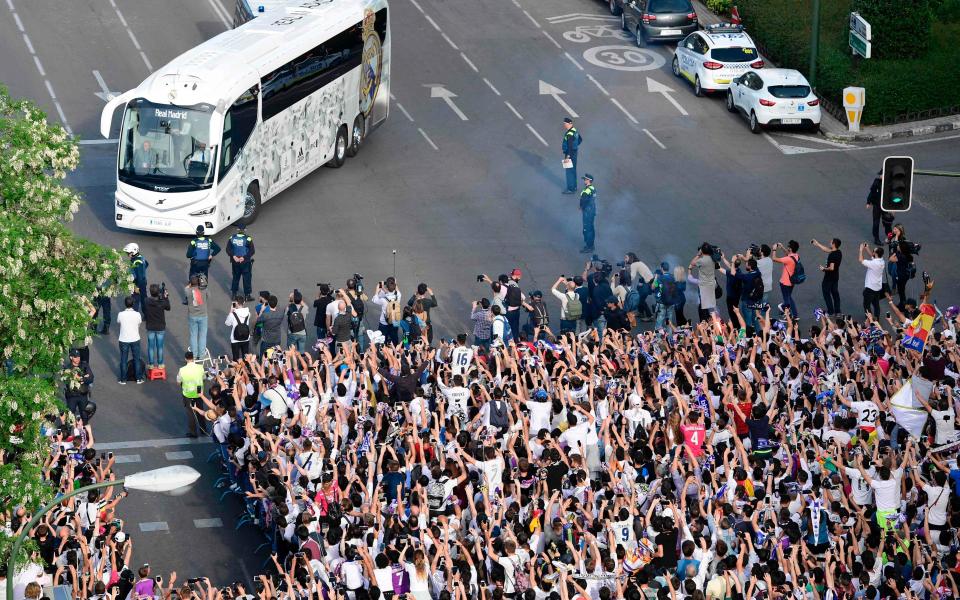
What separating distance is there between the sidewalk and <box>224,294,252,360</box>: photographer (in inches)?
655

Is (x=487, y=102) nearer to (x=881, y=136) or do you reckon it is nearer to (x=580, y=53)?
(x=580, y=53)

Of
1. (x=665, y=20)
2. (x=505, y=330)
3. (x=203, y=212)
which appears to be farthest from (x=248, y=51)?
(x=665, y=20)

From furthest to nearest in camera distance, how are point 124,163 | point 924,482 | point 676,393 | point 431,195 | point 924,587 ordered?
point 431,195 → point 124,163 → point 676,393 → point 924,482 → point 924,587

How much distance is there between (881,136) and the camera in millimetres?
37281

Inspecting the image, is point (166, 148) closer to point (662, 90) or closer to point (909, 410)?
point (662, 90)

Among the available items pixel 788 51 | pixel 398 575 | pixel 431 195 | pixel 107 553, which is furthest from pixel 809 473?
pixel 788 51

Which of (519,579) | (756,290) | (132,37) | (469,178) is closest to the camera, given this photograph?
(519,579)

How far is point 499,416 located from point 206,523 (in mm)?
4401

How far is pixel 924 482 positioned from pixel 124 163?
17.7 meters

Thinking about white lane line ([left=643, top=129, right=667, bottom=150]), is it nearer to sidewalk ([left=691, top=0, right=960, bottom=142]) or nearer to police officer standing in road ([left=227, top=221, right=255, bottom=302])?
sidewalk ([left=691, top=0, right=960, bottom=142])

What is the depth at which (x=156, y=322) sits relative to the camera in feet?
85.3

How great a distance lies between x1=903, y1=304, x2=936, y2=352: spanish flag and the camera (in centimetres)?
2303

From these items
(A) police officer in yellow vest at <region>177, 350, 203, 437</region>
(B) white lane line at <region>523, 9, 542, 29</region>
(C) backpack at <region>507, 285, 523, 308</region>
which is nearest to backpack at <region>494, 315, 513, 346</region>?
(C) backpack at <region>507, 285, 523, 308</region>

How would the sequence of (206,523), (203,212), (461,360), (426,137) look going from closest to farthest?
(206,523)
(461,360)
(203,212)
(426,137)
